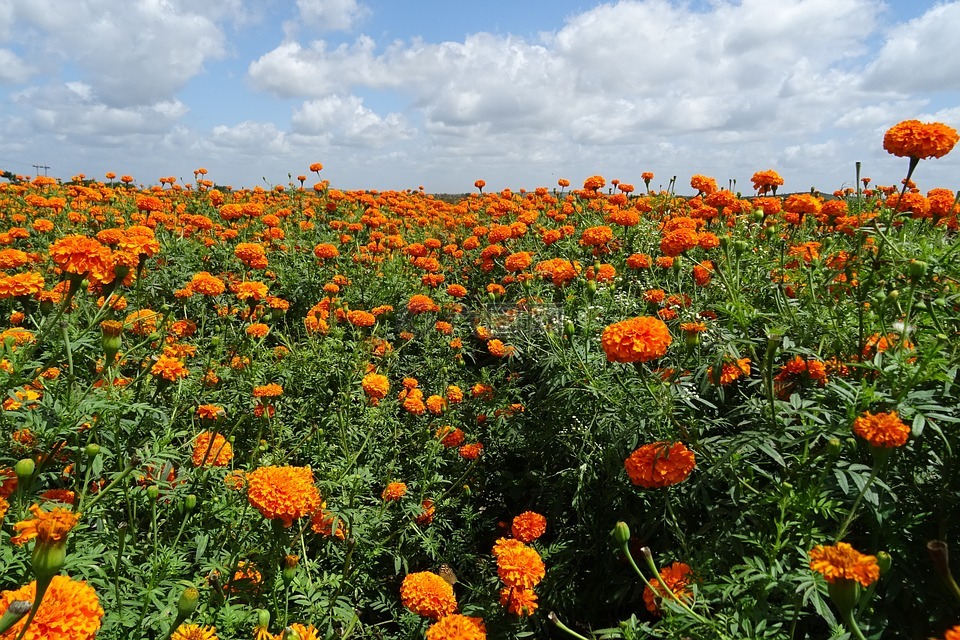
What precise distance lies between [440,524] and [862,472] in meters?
1.85

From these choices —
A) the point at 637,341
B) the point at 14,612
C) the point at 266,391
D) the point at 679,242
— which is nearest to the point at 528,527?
the point at 637,341

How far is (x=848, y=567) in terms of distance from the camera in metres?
1.11

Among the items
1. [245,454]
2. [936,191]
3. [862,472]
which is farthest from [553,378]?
[936,191]

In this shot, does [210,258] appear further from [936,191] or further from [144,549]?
[936,191]

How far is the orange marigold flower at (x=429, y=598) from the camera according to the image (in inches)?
70.6

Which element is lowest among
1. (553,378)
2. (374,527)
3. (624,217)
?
(374,527)

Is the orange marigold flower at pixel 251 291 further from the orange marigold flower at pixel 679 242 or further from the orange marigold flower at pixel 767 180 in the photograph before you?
the orange marigold flower at pixel 767 180

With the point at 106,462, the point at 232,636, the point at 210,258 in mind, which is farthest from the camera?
the point at 210,258

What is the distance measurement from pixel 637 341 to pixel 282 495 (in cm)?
121

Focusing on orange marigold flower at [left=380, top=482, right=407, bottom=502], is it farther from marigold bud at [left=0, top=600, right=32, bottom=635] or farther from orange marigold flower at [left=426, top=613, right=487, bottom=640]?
marigold bud at [left=0, top=600, right=32, bottom=635]

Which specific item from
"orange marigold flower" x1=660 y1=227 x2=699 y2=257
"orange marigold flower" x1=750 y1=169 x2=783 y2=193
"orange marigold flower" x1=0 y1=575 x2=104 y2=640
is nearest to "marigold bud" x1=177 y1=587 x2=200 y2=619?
"orange marigold flower" x1=0 y1=575 x2=104 y2=640

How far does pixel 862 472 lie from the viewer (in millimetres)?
1617

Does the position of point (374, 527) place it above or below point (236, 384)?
below

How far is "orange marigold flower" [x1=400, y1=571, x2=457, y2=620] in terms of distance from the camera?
179cm
